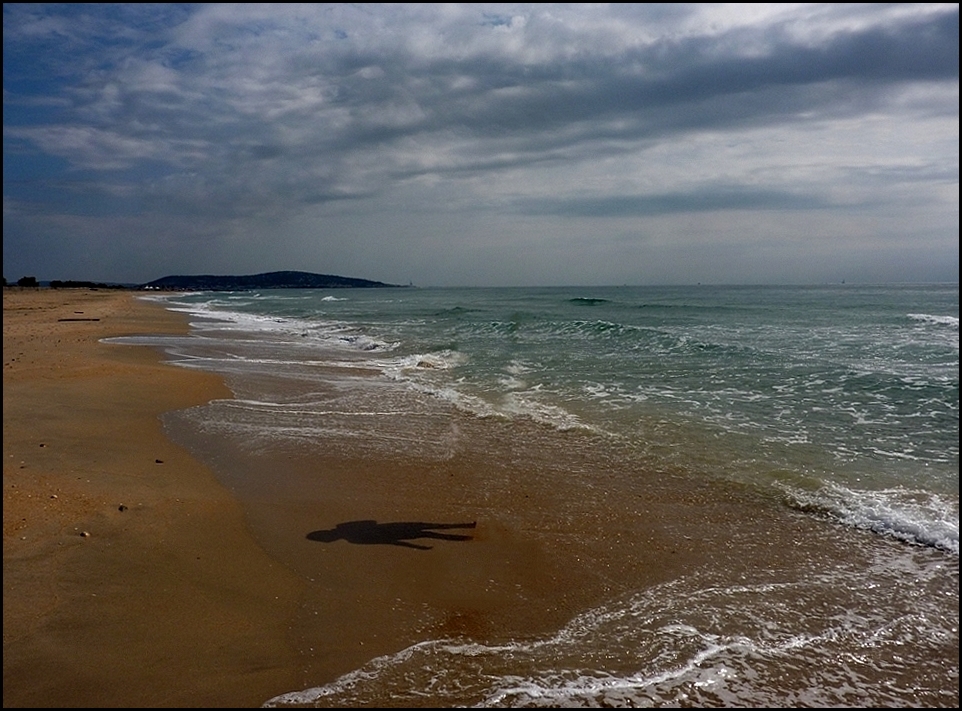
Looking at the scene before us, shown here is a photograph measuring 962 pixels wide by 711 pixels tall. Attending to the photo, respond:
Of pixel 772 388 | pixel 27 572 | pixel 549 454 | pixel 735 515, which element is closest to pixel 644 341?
pixel 772 388

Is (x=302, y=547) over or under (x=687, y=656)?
over

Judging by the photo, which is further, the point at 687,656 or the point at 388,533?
the point at 388,533

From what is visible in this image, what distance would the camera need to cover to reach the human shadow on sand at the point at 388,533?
5.47 m

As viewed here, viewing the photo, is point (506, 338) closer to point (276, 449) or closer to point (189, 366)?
point (189, 366)

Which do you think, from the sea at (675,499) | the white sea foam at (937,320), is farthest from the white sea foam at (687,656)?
the white sea foam at (937,320)

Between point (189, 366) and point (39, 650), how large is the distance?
12.0 metres

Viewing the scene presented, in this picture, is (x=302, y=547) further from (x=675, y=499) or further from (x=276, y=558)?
(x=675, y=499)

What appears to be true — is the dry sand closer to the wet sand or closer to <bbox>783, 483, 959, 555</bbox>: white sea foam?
the wet sand

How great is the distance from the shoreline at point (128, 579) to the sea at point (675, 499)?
39cm

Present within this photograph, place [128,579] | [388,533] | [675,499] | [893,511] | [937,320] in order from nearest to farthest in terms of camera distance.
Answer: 1. [128,579]
2. [388,533]
3. [893,511]
4. [675,499]
5. [937,320]

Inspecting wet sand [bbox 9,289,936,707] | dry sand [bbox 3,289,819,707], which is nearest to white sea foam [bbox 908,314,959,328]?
wet sand [bbox 9,289,936,707]

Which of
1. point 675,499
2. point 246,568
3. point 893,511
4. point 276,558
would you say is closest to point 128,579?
point 246,568

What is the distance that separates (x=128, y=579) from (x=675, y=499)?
17.1 ft

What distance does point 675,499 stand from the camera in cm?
663
